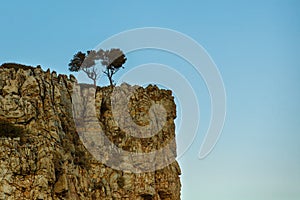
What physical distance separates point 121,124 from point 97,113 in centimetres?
411

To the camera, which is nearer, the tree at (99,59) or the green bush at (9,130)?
the green bush at (9,130)

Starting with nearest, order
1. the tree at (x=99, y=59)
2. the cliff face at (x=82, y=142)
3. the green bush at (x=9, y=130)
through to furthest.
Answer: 1. the cliff face at (x=82, y=142)
2. the green bush at (x=9, y=130)
3. the tree at (x=99, y=59)

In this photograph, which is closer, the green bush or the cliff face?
the cliff face

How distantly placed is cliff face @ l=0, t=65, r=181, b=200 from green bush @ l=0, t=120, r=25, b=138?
32.3 inches

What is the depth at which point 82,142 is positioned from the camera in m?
90.4

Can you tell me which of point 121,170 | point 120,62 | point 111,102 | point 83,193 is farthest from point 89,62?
point 83,193

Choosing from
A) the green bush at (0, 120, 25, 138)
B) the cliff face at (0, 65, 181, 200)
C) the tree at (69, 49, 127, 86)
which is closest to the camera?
the cliff face at (0, 65, 181, 200)

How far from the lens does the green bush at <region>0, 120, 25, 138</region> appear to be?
77.9 m

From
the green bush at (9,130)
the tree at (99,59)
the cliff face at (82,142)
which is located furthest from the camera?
the tree at (99,59)

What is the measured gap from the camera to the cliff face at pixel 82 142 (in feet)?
248

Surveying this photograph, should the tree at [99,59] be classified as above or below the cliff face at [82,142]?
above

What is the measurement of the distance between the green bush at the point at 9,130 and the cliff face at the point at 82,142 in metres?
0.82

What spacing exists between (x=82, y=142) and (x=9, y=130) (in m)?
14.6

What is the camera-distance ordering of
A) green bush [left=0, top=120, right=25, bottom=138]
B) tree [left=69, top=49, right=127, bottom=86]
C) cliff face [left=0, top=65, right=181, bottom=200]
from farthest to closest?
tree [left=69, top=49, right=127, bottom=86]
green bush [left=0, top=120, right=25, bottom=138]
cliff face [left=0, top=65, right=181, bottom=200]
